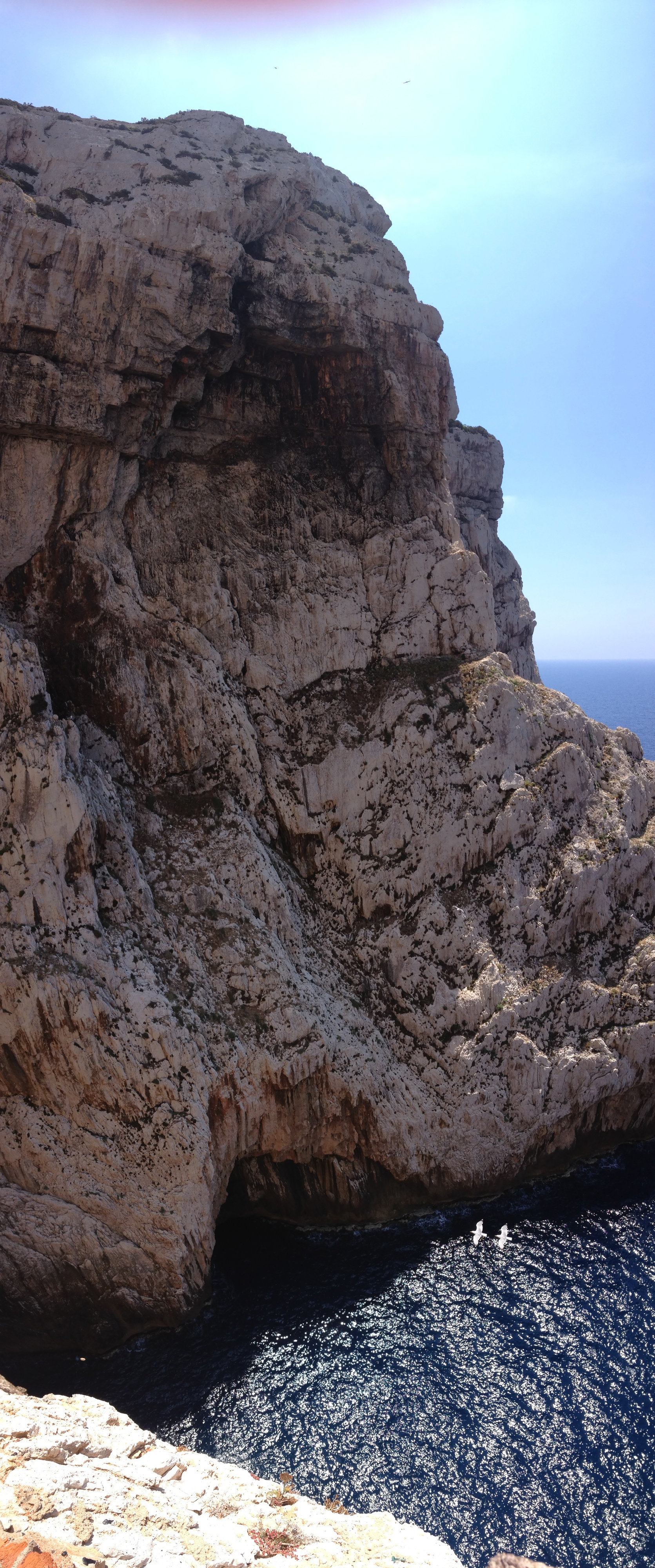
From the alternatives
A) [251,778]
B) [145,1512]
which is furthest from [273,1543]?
[251,778]

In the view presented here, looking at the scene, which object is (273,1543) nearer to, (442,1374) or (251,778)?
(442,1374)

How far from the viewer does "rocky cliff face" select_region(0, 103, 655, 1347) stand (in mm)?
33094

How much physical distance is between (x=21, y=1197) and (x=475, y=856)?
78.6ft

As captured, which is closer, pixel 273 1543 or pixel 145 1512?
pixel 145 1512

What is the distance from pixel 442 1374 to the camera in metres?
30.5

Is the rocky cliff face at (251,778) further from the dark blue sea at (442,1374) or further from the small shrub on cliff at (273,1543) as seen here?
the small shrub on cliff at (273,1543)

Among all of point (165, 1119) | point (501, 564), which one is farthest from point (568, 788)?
point (501, 564)

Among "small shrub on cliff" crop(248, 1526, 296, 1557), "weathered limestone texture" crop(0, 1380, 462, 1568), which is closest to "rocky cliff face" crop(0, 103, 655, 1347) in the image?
"weathered limestone texture" crop(0, 1380, 462, 1568)

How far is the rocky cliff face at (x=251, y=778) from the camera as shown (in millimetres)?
33094

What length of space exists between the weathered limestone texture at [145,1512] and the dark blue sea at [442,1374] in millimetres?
4051

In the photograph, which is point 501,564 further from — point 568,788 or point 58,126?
point 58,126

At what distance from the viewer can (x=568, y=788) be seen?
4581cm

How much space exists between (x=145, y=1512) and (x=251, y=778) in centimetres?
2836

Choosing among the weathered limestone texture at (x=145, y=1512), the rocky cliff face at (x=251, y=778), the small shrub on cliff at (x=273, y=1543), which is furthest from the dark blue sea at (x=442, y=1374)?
the small shrub on cliff at (x=273, y=1543)
